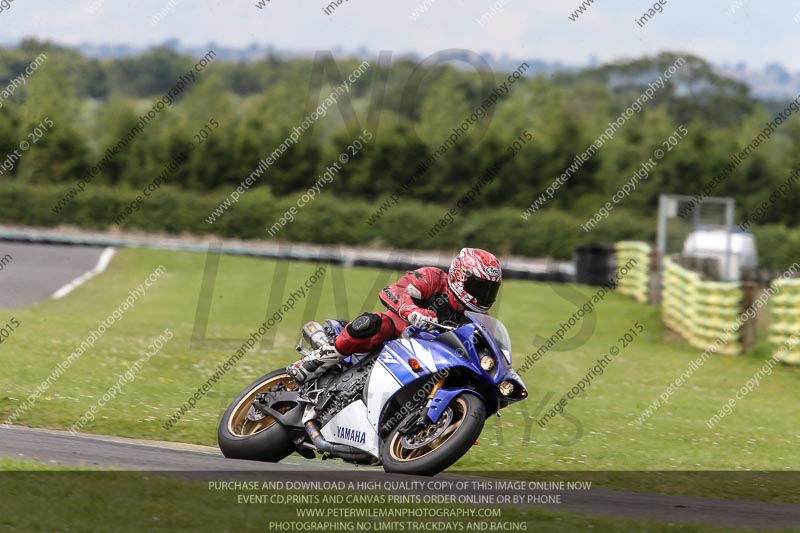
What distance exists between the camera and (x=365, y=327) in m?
8.13

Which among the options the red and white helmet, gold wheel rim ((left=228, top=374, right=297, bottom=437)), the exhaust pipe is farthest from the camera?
gold wheel rim ((left=228, top=374, right=297, bottom=437))

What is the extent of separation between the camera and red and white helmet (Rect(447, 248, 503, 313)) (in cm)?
788

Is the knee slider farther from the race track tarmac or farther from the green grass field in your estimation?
the race track tarmac

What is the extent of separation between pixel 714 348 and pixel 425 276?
44.1 feet

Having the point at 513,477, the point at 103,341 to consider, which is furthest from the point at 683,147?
the point at 513,477

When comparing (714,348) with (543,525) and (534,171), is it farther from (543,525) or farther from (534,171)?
(534,171)

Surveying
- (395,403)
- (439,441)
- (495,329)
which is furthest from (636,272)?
(439,441)

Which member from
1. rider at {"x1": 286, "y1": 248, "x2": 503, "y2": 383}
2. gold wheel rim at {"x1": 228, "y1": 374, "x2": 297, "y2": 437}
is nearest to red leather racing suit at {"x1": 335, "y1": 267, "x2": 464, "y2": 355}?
rider at {"x1": 286, "y1": 248, "x2": 503, "y2": 383}

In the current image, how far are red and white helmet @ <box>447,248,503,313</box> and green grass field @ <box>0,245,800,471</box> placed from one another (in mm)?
2205

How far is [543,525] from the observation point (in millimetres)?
6492

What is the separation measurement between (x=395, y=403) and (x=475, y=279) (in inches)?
43.6

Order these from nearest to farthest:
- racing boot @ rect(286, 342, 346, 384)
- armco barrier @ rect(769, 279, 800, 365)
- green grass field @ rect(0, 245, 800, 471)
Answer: racing boot @ rect(286, 342, 346, 384)
green grass field @ rect(0, 245, 800, 471)
armco barrier @ rect(769, 279, 800, 365)

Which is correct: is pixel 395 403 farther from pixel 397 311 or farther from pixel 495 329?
pixel 495 329

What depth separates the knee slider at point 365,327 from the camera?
814cm
